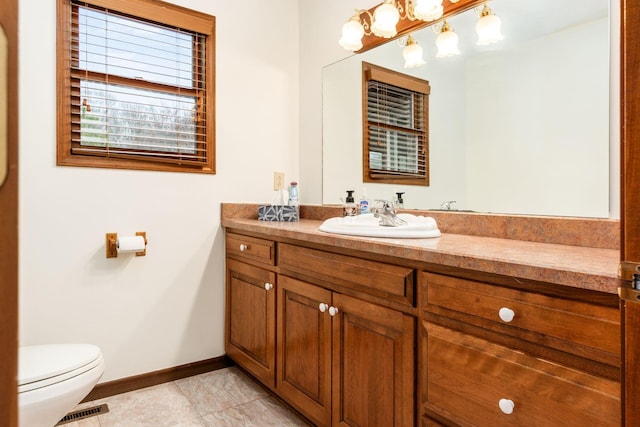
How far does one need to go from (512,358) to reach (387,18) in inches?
65.7

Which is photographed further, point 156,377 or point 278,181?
point 278,181

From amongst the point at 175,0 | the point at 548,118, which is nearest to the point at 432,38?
the point at 548,118

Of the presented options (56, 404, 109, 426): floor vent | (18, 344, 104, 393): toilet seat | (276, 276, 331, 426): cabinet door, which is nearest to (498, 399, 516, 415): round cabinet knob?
(276, 276, 331, 426): cabinet door

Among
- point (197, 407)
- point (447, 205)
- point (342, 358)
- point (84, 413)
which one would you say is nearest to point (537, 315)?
point (342, 358)

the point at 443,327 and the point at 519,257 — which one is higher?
the point at 519,257

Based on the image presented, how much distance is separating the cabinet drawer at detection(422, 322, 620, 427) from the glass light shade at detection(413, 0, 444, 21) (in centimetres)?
139

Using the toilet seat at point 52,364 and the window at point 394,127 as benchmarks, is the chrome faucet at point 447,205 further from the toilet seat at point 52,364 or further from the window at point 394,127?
the toilet seat at point 52,364

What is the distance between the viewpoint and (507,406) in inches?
35.0

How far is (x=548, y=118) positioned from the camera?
4.41ft

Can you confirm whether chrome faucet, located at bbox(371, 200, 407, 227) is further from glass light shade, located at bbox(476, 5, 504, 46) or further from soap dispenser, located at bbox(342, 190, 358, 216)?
glass light shade, located at bbox(476, 5, 504, 46)

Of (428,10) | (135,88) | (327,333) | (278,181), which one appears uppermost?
(428,10)

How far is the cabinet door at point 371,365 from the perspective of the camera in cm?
116

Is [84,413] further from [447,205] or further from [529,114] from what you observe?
[529,114]

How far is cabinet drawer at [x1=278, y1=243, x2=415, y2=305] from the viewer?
1.17m
